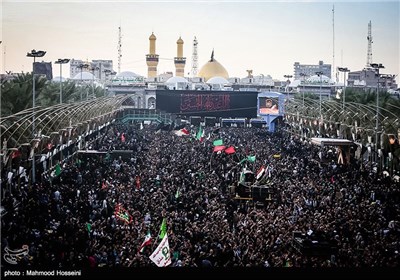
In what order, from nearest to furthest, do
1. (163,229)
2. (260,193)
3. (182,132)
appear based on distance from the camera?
(163,229), (260,193), (182,132)

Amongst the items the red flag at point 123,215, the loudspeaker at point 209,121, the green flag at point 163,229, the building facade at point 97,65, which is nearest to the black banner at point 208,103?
the loudspeaker at point 209,121

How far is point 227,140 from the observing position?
1750cm

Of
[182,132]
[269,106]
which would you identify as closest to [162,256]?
[182,132]

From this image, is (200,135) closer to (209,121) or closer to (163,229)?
(209,121)

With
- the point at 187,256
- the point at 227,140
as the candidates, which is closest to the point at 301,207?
the point at 187,256

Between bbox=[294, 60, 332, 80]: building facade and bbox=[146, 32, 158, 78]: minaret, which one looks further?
bbox=[294, 60, 332, 80]: building facade

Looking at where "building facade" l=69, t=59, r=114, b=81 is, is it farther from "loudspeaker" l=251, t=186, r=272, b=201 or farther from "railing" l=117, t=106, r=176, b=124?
"loudspeaker" l=251, t=186, r=272, b=201

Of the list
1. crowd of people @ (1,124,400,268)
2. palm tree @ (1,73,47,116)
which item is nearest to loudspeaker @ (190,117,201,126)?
crowd of people @ (1,124,400,268)

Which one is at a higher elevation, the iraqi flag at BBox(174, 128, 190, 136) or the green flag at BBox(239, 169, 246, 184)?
the iraqi flag at BBox(174, 128, 190, 136)

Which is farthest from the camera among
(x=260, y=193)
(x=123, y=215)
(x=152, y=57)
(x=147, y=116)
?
(x=152, y=57)

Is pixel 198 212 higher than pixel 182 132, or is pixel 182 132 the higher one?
pixel 182 132

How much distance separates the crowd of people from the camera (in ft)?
26.2

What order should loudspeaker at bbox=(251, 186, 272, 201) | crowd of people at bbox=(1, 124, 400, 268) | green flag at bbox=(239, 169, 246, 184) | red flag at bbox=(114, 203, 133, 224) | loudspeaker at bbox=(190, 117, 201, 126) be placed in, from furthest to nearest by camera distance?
loudspeaker at bbox=(190, 117, 201, 126) → green flag at bbox=(239, 169, 246, 184) → loudspeaker at bbox=(251, 186, 272, 201) → red flag at bbox=(114, 203, 133, 224) → crowd of people at bbox=(1, 124, 400, 268)

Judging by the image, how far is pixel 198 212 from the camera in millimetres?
10297
